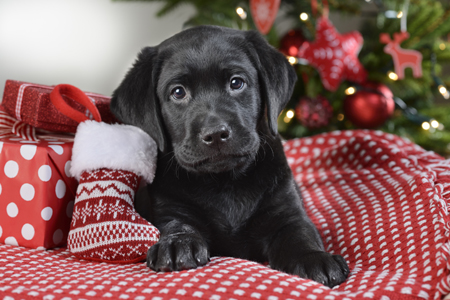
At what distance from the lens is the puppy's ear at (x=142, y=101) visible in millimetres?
1557

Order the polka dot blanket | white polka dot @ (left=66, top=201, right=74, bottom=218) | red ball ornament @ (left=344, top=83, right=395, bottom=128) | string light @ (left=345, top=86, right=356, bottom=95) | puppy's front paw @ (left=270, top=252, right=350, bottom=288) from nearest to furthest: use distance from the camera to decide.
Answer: the polka dot blanket, puppy's front paw @ (left=270, top=252, right=350, bottom=288), white polka dot @ (left=66, top=201, right=74, bottom=218), red ball ornament @ (left=344, top=83, right=395, bottom=128), string light @ (left=345, top=86, right=356, bottom=95)

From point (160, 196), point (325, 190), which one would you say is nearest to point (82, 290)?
point (160, 196)

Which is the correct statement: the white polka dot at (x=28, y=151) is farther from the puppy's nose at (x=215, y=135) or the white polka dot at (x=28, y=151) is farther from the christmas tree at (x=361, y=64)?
the christmas tree at (x=361, y=64)

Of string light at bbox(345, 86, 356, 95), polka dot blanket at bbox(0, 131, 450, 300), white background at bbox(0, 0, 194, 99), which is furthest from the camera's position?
white background at bbox(0, 0, 194, 99)

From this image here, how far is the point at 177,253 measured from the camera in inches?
48.1

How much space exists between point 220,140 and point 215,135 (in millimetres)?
27

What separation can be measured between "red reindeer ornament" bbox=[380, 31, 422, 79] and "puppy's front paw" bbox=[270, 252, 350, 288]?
219 centimetres

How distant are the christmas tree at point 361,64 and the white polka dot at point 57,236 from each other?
1.94 meters

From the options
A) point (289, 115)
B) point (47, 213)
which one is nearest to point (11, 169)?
point (47, 213)

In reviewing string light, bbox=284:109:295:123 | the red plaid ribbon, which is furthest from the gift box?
string light, bbox=284:109:295:123

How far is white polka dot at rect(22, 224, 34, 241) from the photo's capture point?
5.17ft

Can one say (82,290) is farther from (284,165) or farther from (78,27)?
(78,27)

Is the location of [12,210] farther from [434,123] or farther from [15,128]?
[434,123]

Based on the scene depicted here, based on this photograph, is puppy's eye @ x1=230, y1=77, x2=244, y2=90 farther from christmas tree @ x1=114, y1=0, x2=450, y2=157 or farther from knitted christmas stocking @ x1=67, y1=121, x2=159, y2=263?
christmas tree @ x1=114, y1=0, x2=450, y2=157
